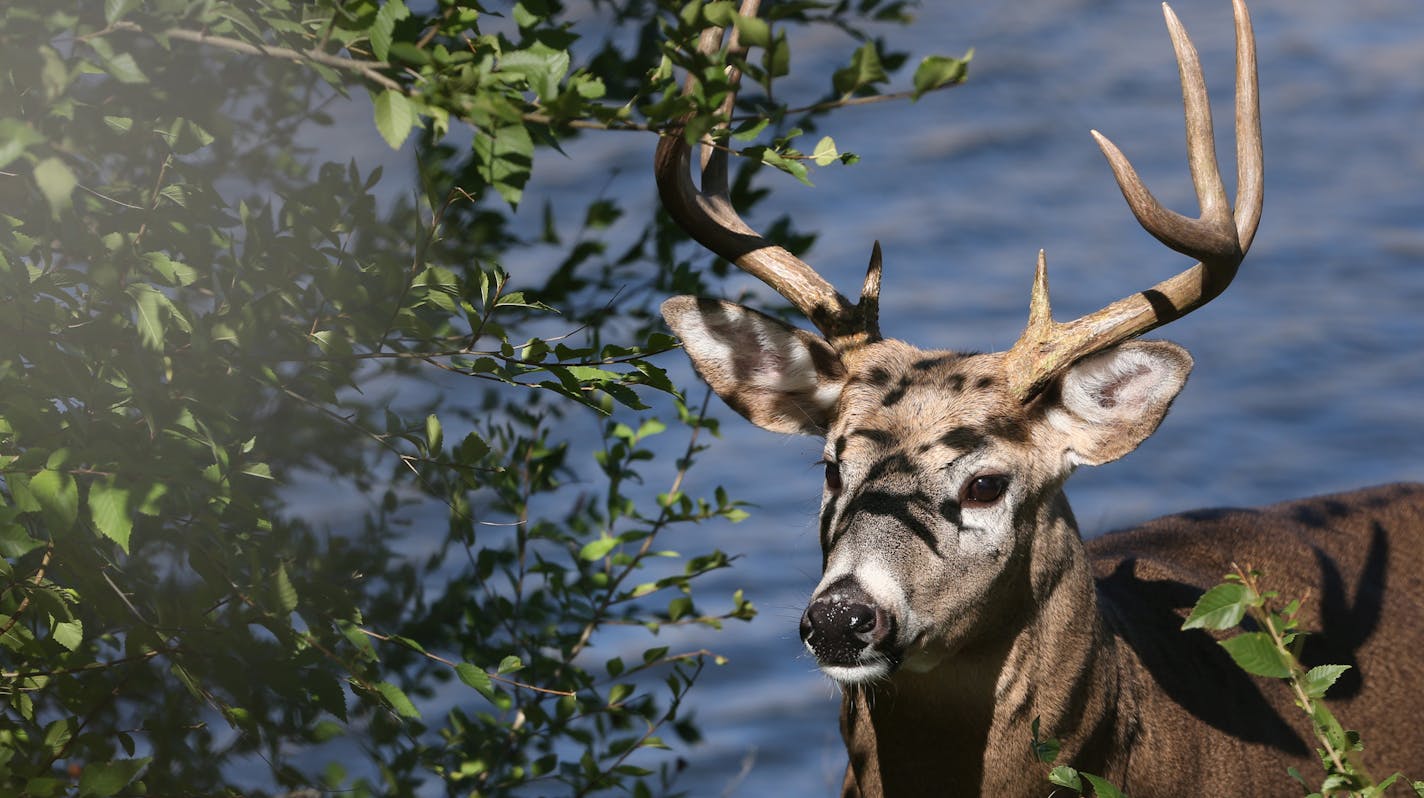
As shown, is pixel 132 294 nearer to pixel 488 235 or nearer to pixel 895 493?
pixel 895 493

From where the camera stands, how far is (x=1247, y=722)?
427 cm

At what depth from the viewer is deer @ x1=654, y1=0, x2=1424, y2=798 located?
3.73m

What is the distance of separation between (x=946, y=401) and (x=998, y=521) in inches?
12.1

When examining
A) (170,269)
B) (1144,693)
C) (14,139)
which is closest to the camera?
(14,139)

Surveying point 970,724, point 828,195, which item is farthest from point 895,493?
point 828,195

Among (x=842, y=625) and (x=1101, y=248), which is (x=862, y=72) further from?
(x=1101, y=248)

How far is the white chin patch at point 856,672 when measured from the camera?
349 cm

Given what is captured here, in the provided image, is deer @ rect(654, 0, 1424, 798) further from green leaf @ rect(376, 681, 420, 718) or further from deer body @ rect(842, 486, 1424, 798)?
green leaf @ rect(376, 681, 420, 718)

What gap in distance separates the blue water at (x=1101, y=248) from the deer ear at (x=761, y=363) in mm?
2838

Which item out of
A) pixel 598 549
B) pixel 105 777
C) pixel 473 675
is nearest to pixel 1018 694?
pixel 598 549

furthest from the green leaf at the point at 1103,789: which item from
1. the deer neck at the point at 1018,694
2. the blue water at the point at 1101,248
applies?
the blue water at the point at 1101,248

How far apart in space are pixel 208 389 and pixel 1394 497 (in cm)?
402

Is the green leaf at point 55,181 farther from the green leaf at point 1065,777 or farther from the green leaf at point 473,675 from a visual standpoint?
the green leaf at point 1065,777

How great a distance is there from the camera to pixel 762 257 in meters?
4.32
